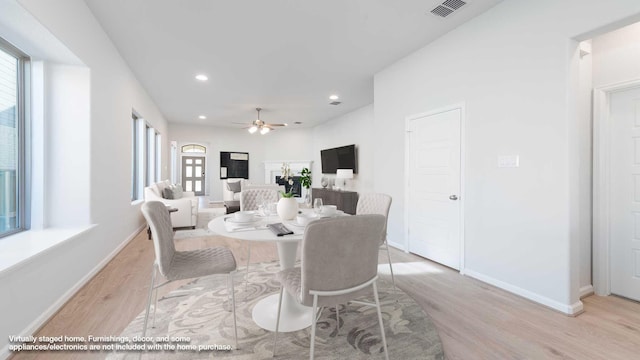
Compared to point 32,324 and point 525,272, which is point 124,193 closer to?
point 32,324

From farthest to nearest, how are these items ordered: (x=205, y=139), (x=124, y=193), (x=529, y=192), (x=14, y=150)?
(x=205, y=139), (x=124, y=193), (x=529, y=192), (x=14, y=150)

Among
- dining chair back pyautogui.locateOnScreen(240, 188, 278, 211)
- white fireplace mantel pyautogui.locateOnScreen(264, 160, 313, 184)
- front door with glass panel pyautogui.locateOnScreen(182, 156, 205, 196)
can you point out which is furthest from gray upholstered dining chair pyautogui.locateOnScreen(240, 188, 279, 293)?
front door with glass panel pyautogui.locateOnScreen(182, 156, 205, 196)

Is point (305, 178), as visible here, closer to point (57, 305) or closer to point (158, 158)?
point (158, 158)

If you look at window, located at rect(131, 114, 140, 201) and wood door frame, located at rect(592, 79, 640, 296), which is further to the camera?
window, located at rect(131, 114, 140, 201)

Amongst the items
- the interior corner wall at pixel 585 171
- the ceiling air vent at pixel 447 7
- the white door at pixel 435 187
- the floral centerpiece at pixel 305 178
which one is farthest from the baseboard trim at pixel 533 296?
the floral centerpiece at pixel 305 178

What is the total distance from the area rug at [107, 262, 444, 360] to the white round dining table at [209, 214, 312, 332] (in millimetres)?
70

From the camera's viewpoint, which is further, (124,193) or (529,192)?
(124,193)

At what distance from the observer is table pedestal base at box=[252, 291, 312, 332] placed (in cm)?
197

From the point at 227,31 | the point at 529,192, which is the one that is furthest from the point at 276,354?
the point at 227,31

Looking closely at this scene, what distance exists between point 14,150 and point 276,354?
8.82 ft

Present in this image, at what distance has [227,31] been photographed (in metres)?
3.15

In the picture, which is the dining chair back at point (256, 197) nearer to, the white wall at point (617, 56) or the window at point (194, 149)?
the white wall at point (617, 56)

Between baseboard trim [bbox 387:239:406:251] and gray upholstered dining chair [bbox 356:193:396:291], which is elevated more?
gray upholstered dining chair [bbox 356:193:396:291]

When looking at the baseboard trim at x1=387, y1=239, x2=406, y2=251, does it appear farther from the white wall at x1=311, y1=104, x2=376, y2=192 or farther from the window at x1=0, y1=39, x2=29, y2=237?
the window at x1=0, y1=39, x2=29, y2=237
